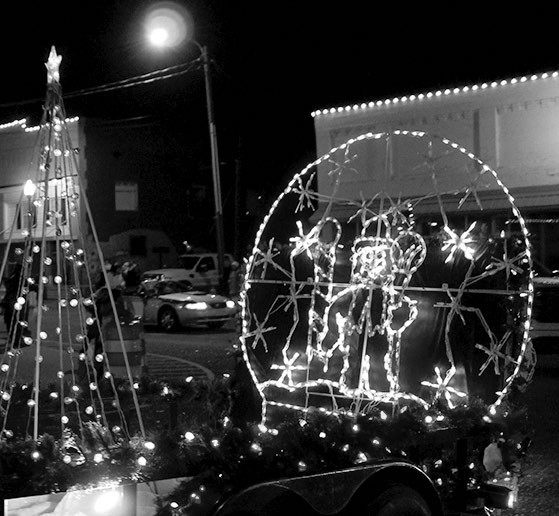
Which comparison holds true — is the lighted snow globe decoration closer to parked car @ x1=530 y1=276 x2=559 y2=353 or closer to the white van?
parked car @ x1=530 y1=276 x2=559 y2=353

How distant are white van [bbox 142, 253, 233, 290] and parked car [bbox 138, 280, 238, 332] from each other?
714 cm

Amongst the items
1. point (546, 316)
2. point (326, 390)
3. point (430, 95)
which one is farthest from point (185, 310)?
point (326, 390)

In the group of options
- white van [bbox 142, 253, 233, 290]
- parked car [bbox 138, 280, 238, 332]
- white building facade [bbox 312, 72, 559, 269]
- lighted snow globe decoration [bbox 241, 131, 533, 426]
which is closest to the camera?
lighted snow globe decoration [bbox 241, 131, 533, 426]

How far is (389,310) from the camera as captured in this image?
677cm

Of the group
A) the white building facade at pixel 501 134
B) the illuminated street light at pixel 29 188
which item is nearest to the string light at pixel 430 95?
the white building facade at pixel 501 134

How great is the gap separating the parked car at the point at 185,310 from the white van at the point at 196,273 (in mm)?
7142

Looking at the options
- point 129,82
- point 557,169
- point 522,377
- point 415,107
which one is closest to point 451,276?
point 522,377

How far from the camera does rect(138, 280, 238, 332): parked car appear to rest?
21578 mm

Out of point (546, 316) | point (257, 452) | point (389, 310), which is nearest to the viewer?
point (257, 452)

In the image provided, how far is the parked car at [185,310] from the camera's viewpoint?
21.6 m

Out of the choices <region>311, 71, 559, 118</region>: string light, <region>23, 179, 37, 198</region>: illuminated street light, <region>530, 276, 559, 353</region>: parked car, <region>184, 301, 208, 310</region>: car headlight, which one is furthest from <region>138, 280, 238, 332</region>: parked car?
<region>23, 179, 37, 198</region>: illuminated street light

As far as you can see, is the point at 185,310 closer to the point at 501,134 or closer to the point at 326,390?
the point at 501,134

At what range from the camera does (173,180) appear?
41.1 m

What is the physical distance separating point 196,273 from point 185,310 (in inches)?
375
